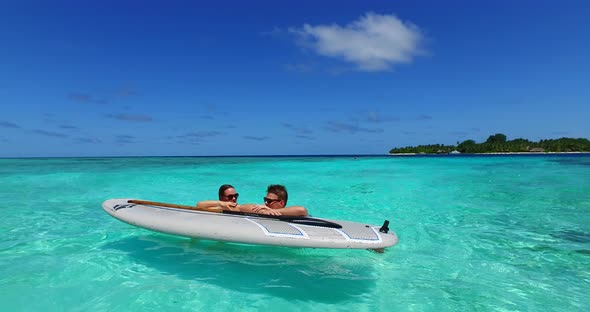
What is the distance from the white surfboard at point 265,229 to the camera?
434 centimetres

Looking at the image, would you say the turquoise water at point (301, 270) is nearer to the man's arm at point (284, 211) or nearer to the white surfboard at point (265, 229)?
the white surfboard at point (265, 229)

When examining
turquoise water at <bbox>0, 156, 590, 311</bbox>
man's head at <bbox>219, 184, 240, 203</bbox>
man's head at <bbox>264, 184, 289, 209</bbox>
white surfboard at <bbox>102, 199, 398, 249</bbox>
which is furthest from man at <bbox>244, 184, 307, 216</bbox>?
turquoise water at <bbox>0, 156, 590, 311</bbox>

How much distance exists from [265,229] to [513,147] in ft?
417

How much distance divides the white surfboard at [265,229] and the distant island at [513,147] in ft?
413

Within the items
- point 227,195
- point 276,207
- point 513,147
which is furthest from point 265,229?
point 513,147

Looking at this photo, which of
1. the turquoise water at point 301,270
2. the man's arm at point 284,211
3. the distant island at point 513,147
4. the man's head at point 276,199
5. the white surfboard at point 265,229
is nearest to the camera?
the turquoise water at point 301,270

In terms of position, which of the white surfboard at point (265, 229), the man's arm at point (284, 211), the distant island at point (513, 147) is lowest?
the white surfboard at point (265, 229)

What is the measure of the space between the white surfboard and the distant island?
413 ft

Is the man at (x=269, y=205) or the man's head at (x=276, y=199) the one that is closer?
the man at (x=269, y=205)

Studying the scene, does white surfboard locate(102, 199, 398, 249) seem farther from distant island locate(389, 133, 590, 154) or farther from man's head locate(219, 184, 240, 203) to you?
distant island locate(389, 133, 590, 154)

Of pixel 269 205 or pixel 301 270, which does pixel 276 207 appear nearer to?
pixel 269 205

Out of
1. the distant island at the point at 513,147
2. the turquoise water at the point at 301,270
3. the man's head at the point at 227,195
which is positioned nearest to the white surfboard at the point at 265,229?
the man's head at the point at 227,195

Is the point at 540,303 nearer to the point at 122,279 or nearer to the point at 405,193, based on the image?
the point at 122,279

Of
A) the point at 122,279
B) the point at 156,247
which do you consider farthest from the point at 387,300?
the point at 156,247
